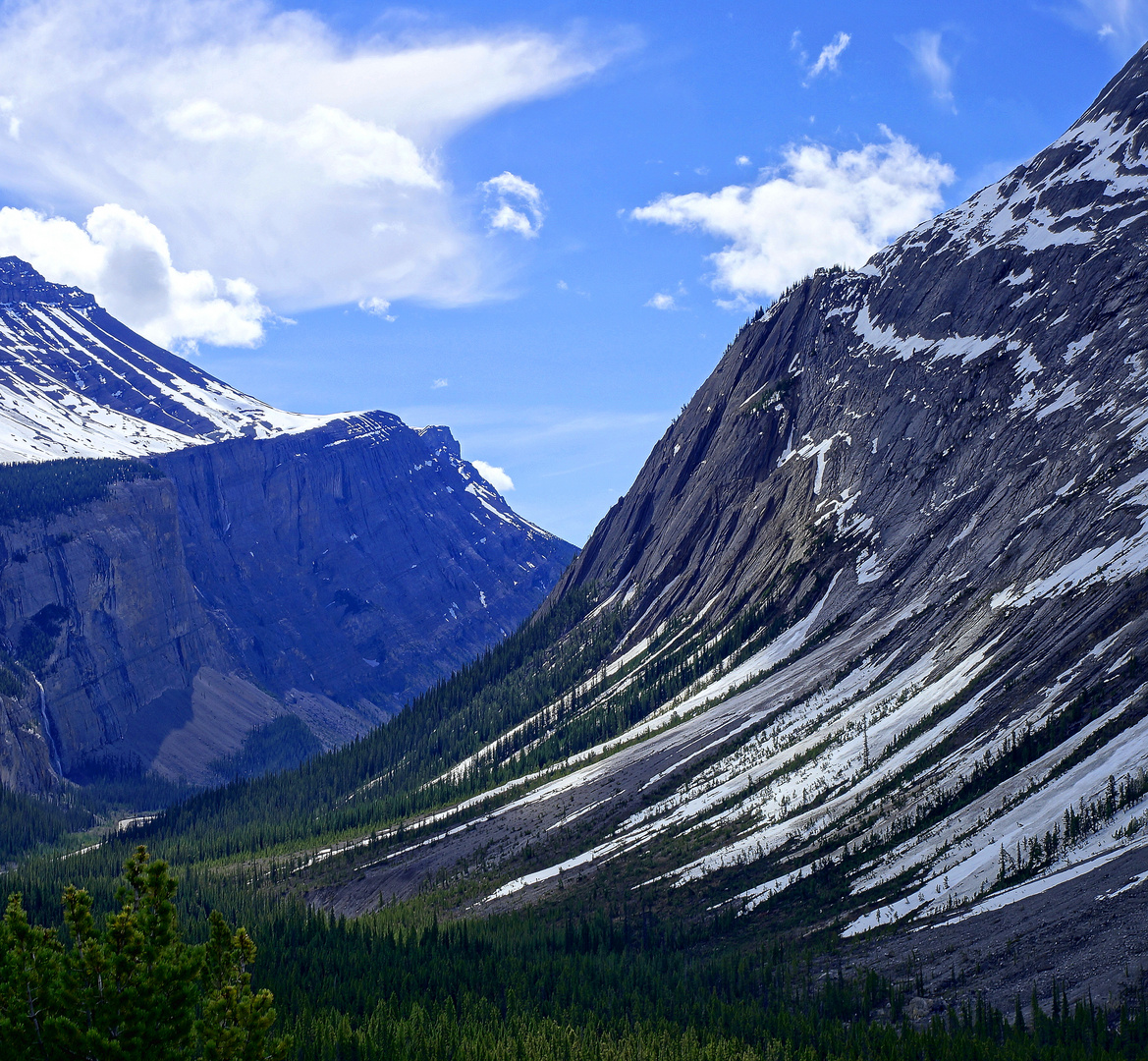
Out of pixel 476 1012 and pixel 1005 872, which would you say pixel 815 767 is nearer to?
pixel 1005 872

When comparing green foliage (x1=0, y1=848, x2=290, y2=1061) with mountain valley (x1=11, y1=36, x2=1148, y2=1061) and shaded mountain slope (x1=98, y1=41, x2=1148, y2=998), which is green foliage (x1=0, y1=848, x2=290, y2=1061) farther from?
shaded mountain slope (x1=98, y1=41, x2=1148, y2=998)

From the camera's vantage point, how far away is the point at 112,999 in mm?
31828

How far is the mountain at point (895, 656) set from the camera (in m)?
69.9

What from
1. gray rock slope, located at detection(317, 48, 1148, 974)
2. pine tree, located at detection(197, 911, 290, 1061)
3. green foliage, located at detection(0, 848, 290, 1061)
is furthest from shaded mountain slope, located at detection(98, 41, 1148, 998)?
green foliage, located at detection(0, 848, 290, 1061)

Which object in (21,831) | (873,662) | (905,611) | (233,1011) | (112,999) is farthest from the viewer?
(21,831)

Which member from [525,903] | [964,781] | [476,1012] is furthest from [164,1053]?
[525,903]

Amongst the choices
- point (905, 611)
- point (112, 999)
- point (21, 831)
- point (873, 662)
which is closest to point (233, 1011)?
point (112, 999)

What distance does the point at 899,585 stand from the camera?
12100 cm

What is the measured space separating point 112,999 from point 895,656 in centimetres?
8932

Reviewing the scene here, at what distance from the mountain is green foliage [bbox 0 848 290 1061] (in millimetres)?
39330

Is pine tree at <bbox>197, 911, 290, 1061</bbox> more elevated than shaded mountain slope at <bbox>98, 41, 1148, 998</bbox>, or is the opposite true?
shaded mountain slope at <bbox>98, 41, 1148, 998</bbox>

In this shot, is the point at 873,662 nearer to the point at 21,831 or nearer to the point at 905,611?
the point at 905,611

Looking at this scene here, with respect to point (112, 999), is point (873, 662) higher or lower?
higher

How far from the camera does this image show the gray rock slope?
75.6 meters
